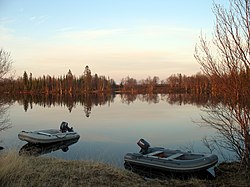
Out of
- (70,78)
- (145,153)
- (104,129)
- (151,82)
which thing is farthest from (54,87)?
(145,153)

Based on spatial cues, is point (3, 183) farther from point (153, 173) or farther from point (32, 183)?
point (153, 173)

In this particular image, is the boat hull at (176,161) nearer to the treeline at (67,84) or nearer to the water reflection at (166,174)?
the water reflection at (166,174)

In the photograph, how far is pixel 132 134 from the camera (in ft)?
55.2

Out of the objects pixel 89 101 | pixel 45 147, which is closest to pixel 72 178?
pixel 45 147

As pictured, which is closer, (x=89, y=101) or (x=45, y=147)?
(x=45, y=147)

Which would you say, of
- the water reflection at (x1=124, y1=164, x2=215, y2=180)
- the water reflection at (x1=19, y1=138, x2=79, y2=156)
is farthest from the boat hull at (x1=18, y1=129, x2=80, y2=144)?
the water reflection at (x1=124, y1=164, x2=215, y2=180)

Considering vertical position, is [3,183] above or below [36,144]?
above

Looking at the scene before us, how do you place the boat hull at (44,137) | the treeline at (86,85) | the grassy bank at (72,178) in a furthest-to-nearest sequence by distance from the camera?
1. the treeline at (86,85)
2. the boat hull at (44,137)
3. the grassy bank at (72,178)

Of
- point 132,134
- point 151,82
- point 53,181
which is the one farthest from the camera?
point 151,82

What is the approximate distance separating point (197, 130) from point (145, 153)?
8037 millimetres

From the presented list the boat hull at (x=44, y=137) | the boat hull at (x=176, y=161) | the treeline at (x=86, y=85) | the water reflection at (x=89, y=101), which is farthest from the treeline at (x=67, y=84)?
the boat hull at (x=176, y=161)

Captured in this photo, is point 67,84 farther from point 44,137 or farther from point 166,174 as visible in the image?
point 166,174

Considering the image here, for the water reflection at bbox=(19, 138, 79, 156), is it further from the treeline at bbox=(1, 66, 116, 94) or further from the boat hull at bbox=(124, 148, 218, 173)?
the treeline at bbox=(1, 66, 116, 94)

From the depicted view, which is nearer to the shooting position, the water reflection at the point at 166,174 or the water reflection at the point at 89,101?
the water reflection at the point at 166,174
